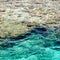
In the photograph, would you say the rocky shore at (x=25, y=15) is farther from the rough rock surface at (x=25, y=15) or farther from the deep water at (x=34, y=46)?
the deep water at (x=34, y=46)

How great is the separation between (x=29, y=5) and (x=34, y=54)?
1.32m

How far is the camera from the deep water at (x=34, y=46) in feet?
9.47

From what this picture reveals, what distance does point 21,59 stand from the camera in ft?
9.30

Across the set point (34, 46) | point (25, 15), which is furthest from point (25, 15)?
point (34, 46)

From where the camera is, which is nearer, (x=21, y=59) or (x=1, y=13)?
(x=21, y=59)

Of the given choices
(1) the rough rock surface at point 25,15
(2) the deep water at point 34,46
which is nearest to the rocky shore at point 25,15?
(1) the rough rock surface at point 25,15

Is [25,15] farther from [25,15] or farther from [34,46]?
[34,46]

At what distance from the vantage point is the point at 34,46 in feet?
10.0

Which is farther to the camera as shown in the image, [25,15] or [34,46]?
[25,15]

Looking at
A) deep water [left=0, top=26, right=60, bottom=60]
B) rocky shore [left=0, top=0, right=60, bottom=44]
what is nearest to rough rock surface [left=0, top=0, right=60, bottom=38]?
rocky shore [left=0, top=0, right=60, bottom=44]

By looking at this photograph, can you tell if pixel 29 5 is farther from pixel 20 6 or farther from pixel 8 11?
pixel 8 11

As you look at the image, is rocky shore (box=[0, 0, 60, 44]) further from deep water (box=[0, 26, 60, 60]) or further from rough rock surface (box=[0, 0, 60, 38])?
deep water (box=[0, 26, 60, 60])

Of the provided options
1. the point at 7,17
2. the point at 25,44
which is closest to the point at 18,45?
the point at 25,44

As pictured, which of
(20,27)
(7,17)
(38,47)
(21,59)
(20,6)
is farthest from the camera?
(20,6)
